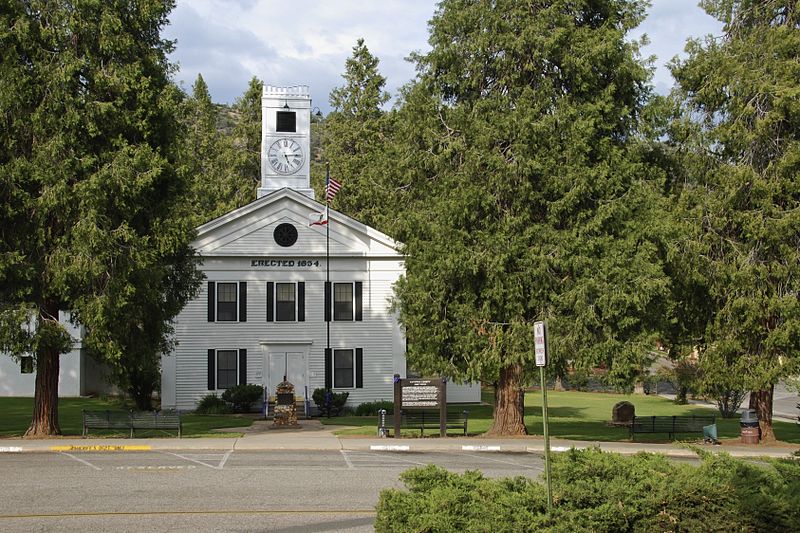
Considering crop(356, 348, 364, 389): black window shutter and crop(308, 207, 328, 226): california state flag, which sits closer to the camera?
crop(308, 207, 328, 226): california state flag

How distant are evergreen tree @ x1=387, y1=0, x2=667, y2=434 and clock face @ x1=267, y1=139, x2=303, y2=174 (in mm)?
14909

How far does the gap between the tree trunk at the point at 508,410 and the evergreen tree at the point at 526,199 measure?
4cm

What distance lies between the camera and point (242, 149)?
219 ft

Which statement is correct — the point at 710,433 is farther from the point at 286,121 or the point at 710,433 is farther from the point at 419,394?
the point at 286,121

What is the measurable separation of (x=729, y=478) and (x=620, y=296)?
14.0 metres

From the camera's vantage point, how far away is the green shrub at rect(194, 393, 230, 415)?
3781cm

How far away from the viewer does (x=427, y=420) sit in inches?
1065

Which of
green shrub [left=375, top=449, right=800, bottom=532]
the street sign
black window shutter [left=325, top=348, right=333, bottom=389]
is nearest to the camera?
green shrub [left=375, top=449, right=800, bottom=532]

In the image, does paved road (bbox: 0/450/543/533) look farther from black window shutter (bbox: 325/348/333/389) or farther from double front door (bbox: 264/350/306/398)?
double front door (bbox: 264/350/306/398)

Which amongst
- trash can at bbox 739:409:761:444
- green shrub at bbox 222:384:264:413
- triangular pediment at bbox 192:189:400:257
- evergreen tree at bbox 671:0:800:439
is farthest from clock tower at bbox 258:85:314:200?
trash can at bbox 739:409:761:444

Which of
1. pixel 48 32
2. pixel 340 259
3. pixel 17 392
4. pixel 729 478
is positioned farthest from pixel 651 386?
pixel 729 478

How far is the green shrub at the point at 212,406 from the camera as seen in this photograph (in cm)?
3781

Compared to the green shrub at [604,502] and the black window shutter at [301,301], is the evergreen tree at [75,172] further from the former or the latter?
the green shrub at [604,502]

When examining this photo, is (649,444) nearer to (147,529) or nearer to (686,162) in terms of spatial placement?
(686,162)
